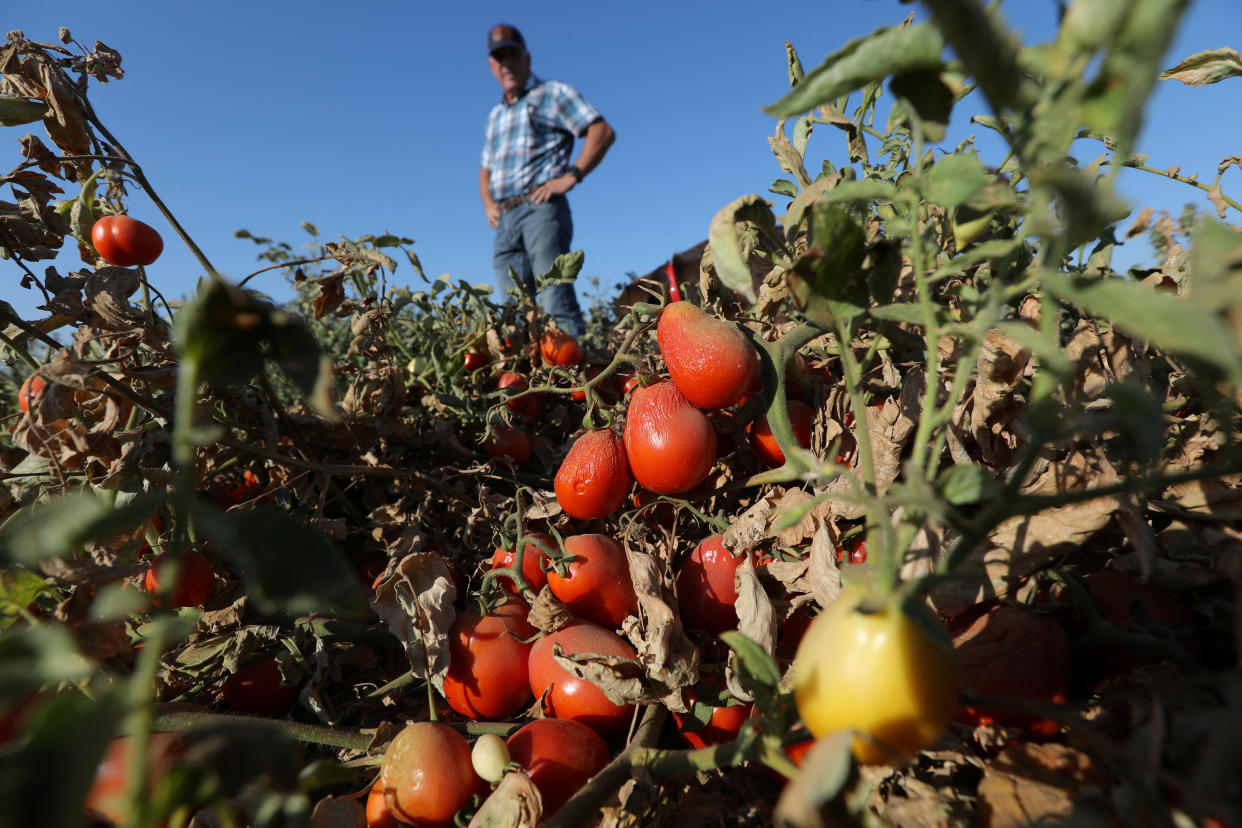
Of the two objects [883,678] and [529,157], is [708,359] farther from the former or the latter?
[529,157]

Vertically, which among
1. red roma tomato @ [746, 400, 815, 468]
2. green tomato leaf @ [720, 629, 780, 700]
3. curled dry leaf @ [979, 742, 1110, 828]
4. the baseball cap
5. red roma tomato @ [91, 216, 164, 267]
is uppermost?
the baseball cap

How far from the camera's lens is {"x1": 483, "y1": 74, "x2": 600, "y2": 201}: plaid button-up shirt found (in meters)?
4.61

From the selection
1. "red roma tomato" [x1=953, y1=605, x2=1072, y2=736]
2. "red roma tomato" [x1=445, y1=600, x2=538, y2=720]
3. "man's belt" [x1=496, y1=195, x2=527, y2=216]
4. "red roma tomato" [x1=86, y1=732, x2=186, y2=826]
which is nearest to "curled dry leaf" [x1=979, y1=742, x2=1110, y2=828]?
"red roma tomato" [x1=953, y1=605, x2=1072, y2=736]

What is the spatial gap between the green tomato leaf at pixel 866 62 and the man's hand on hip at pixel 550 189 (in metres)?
4.01

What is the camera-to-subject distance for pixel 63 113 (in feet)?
3.96

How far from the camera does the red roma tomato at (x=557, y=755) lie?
0.80 meters

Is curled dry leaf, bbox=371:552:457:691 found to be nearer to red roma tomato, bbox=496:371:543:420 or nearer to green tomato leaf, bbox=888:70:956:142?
red roma tomato, bbox=496:371:543:420

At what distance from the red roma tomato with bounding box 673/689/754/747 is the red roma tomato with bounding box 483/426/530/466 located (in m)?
0.68

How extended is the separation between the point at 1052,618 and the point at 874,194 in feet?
1.71

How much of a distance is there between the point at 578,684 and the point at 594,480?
0.35 m

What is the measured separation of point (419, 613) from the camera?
3.34 ft

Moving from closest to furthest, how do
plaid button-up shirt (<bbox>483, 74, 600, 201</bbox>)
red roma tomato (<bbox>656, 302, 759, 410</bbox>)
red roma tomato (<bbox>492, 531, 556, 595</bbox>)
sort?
red roma tomato (<bbox>656, 302, 759, 410</bbox>)
red roma tomato (<bbox>492, 531, 556, 595</bbox>)
plaid button-up shirt (<bbox>483, 74, 600, 201</bbox>)

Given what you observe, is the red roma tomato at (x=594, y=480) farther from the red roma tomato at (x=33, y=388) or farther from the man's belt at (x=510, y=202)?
the man's belt at (x=510, y=202)

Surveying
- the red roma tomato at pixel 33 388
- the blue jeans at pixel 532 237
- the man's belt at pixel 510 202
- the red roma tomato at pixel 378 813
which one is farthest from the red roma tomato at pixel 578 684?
the man's belt at pixel 510 202
